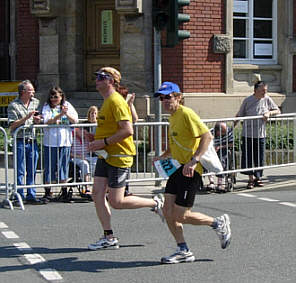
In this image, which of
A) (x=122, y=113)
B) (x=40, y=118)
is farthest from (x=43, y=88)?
(x=122, y=113)

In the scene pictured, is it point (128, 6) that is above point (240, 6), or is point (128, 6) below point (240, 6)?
below

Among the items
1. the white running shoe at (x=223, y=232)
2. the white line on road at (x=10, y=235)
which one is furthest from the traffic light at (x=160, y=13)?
the white running shoe at (x=223, y=232)

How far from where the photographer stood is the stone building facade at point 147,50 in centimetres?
1695

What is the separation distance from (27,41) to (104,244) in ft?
36.5

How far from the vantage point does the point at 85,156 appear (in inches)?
480

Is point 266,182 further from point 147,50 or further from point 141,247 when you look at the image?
point 141,247

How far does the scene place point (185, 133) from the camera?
7715 millimetres

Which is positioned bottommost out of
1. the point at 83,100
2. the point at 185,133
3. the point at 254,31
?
the point at 185,133

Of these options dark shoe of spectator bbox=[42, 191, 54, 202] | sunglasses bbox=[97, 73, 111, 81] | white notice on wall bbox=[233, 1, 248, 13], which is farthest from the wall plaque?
sunglasses bbox=[97, 73, 111, 81]

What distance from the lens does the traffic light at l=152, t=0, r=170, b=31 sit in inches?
494

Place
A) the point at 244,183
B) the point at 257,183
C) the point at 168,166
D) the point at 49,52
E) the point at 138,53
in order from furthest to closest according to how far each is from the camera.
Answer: the point at 49,52 < the point at 138,53 < the point at 244,183 < the point at 257,183 < the point at 168,166

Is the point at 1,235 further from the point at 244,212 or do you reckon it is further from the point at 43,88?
the point at 43,88

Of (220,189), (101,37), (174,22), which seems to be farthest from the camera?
(101,37)

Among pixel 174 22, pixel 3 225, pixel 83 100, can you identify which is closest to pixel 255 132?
pixel 174 22
